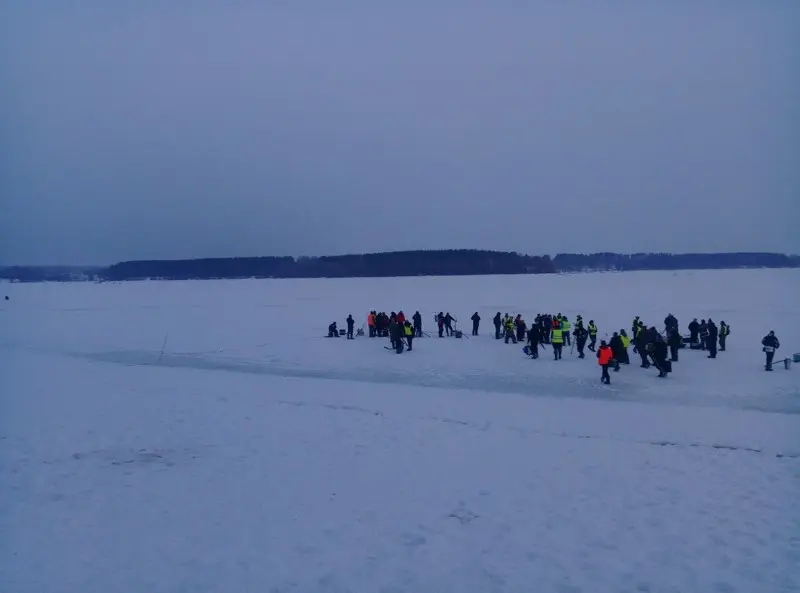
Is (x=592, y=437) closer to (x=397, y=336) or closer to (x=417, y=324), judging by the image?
(x=397, y=336)

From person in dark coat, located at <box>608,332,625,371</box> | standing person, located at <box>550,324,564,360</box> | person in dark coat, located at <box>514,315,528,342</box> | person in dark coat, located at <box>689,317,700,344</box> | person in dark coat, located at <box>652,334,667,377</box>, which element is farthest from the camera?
person in dark coat, located at <box>514,315,528,342</box>

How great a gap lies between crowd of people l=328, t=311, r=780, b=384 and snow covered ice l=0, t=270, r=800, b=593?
62 centimetres

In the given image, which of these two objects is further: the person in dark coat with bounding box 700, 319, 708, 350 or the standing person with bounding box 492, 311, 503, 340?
the standing person with bounding box 492, 311, 503, 340

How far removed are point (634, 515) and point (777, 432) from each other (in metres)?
5.05

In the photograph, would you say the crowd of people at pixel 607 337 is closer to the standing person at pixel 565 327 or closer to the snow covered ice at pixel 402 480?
the standing person at pixel 565 327

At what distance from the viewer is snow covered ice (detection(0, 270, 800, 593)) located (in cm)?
534

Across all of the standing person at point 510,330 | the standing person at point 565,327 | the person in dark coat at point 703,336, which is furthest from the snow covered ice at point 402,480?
the standing person at point 510,330

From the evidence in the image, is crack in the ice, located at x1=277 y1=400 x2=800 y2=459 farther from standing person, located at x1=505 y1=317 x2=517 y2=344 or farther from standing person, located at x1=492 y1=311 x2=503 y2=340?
standing person, located at x1=492 y1=311 x2=503 y2=340

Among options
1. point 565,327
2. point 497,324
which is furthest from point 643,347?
point 497,324

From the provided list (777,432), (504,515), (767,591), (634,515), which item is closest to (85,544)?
(504,515)

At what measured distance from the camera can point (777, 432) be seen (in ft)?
32.8

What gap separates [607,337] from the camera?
22.4 meters

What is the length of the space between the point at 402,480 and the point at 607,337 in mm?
16516

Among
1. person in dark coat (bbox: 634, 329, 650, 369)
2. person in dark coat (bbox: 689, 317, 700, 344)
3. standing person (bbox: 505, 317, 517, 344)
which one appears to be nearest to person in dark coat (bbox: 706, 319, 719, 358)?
person in dark coat (bbox: 689, 317, 700, 344)
